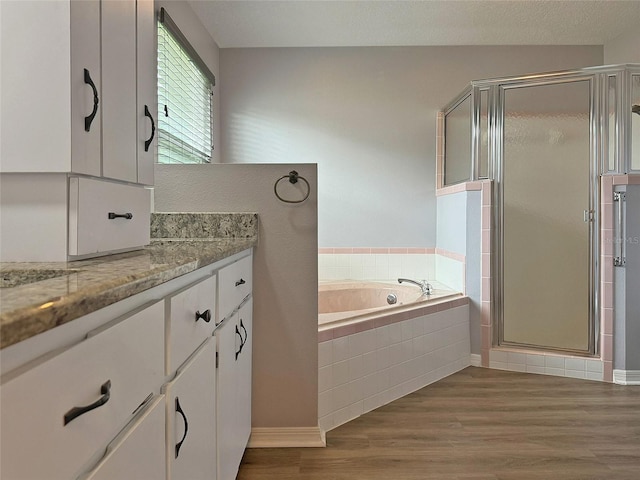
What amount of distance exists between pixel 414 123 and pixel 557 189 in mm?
1248

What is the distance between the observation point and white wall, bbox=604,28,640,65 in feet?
11.8

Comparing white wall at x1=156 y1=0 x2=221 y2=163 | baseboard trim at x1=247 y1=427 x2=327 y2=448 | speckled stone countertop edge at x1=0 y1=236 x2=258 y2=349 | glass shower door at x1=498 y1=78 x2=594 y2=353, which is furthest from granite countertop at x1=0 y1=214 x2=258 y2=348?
glass shower door at x1=498 y1=78 x2=594 y2=353

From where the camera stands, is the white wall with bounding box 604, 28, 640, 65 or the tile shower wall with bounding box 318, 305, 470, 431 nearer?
the tile shower wall with bounding box 318, 305, 470, 431

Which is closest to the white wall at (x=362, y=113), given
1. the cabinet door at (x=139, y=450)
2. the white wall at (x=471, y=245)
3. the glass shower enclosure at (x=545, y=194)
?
the white wall at (x=471, y=245)

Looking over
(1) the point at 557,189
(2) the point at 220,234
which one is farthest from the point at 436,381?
(2) the point at 220,234

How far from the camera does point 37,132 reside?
109 cm

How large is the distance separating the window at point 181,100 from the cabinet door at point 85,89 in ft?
4.86

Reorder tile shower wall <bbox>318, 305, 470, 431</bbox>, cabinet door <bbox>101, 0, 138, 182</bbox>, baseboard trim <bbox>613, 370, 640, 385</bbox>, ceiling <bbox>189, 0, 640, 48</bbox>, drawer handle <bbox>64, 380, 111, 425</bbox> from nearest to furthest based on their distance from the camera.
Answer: drawer handle <bbox>64, 380, 111, 425</bbox>
cabinet door <bbox>101, 0, 138, 182</bbox>
tile shower wall <bbox>318, 305, 470, 431</bbox>
baseboard trim <bbox>613, 370, 640, 385</bbox>
ceiling <bbox>189, 0, 640, 48</bbox>

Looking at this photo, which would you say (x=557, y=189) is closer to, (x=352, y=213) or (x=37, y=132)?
(x=352, y=213)

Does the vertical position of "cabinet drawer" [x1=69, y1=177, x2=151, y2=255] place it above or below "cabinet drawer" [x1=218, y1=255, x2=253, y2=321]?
above

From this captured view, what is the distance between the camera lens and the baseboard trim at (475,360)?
3.26 metres

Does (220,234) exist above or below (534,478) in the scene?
above

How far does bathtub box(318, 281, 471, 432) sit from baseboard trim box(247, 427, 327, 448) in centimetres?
11

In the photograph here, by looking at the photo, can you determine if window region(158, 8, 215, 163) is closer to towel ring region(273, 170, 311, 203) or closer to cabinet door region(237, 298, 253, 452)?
towel ring region(273, 170, 311, 203)
